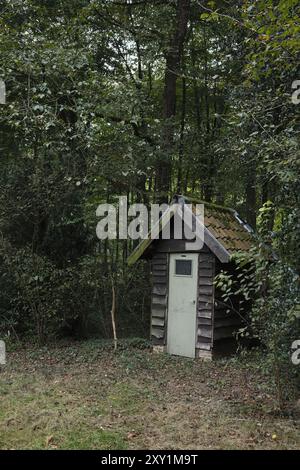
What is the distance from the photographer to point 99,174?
953 cm

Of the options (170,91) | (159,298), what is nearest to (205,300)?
(159,298)

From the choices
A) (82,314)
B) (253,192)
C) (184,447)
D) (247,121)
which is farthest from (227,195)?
(184,447)

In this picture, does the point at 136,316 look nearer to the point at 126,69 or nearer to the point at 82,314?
the point at 82,314

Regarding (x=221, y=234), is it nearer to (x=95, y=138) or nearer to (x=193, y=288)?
(x=193, y=288)

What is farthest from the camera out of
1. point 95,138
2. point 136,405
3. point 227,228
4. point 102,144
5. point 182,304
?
point 102,144

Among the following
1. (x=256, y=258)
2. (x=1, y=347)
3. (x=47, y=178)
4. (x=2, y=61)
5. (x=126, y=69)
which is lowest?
(x=1, y=347)

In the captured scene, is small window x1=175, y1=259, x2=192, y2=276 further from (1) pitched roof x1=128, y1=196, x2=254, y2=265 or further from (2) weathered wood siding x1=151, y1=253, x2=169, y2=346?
(1) pitched roof x1=128, y1=196, x2=254, y2=265

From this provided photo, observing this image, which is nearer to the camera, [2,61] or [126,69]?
[2,61]

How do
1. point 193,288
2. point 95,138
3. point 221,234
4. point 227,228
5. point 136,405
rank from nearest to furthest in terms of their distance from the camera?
point 136,405
point 221,234
point 193,288
point 227,228
point 95,138

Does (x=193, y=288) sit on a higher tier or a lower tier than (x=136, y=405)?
higher

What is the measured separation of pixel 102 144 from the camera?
930cm

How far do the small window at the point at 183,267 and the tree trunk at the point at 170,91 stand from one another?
241 centimetres

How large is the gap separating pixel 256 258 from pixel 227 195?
26.7 ft

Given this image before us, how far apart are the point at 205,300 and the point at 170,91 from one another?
5.87 metres
